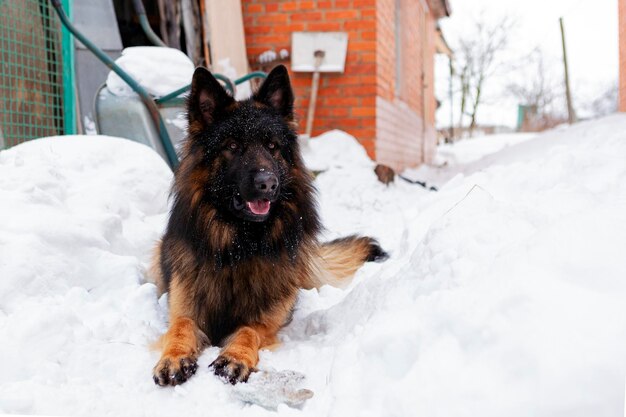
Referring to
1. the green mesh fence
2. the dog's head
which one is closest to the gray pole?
the dog's head

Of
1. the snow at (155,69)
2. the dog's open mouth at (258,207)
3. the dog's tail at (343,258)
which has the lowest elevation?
the dog's tail at (343,258)

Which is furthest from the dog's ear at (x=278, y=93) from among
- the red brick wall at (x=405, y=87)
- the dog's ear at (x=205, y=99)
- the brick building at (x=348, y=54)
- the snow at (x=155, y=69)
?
the red brick wall at (x=405, y=87)

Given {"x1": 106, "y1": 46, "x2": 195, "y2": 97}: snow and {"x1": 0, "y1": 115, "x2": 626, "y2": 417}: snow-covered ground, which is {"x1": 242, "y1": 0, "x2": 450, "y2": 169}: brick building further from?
{"x1": 0, "y1": 115, "x2": 626, "y2": 417}: snow-covered ground

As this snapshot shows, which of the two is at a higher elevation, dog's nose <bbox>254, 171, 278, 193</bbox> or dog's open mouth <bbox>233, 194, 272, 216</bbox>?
dog's nose <bbox>254, 171, 278, 193</bbox>

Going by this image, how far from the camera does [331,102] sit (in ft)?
21.8

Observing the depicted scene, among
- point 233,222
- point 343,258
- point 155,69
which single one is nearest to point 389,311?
point 233,222

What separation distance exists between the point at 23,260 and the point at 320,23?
16.9ft

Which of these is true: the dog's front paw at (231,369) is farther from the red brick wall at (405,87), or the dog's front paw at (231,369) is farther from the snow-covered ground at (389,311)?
the red brick wall at (405,87)

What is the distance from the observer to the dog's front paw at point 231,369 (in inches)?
74.8

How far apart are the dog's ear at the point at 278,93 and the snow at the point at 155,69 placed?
8.05ft

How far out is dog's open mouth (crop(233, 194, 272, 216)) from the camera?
2322mm

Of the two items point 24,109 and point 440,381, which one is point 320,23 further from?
point 440,381

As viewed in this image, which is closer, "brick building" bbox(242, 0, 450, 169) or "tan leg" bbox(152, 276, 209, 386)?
"tan leg" bbox(152, 276, 209, 386)

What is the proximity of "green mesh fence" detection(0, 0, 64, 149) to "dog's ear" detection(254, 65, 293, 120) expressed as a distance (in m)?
2.84
